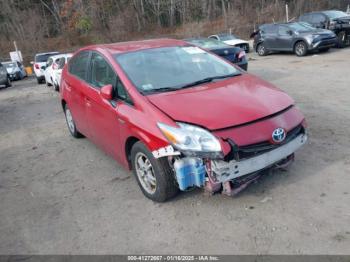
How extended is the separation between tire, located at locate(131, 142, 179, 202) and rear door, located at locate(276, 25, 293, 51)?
1453 centimetres

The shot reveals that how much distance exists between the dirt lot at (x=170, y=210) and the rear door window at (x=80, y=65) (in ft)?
4.25

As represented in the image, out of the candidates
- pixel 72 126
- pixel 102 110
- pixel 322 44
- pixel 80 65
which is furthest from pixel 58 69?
pixel 322 44

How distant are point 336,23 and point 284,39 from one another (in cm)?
290

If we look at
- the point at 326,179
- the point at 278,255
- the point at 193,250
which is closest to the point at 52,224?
the point at 193,250

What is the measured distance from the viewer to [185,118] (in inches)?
140

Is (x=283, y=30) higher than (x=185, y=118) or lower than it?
lower

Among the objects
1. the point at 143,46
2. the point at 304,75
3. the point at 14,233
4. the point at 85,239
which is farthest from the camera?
the point at 304,75

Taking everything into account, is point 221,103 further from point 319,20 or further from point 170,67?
point 319,20

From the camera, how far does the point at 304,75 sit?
436 inches

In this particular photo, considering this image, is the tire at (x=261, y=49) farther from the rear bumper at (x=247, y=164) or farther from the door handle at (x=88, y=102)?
the rear bumper at (x=247, y=164)

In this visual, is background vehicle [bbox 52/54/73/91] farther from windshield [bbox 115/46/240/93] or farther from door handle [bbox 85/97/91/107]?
windshield [bbox 115/46/240/93]

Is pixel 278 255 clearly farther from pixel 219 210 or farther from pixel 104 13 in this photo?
pixel 104 13

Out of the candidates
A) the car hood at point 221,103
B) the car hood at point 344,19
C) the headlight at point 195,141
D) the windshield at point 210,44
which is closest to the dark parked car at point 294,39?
the car hood at point 344,19

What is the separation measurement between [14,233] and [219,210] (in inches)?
85.8
